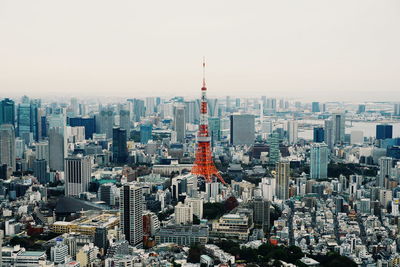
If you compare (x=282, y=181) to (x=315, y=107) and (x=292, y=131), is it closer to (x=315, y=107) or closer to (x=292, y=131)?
(x=315, y=107)

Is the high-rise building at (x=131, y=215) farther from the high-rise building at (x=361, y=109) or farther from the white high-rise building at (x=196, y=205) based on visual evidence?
the high-rise building at (x=361, y=109)

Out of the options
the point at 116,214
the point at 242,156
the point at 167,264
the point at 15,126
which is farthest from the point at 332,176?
the point at 15,126

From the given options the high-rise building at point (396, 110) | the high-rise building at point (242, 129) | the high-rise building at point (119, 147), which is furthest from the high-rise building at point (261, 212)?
the high-rise building at point (242, 129)

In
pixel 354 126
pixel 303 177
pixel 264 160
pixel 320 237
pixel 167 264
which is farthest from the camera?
pixel 354 126

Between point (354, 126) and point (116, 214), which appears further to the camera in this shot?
point (354, 126)

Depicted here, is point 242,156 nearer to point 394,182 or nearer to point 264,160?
point 264,160

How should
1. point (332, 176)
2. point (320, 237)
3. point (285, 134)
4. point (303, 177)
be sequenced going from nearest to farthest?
point (320, 237) < point (303, 177) < point (332, 176) < point (285, 134)
